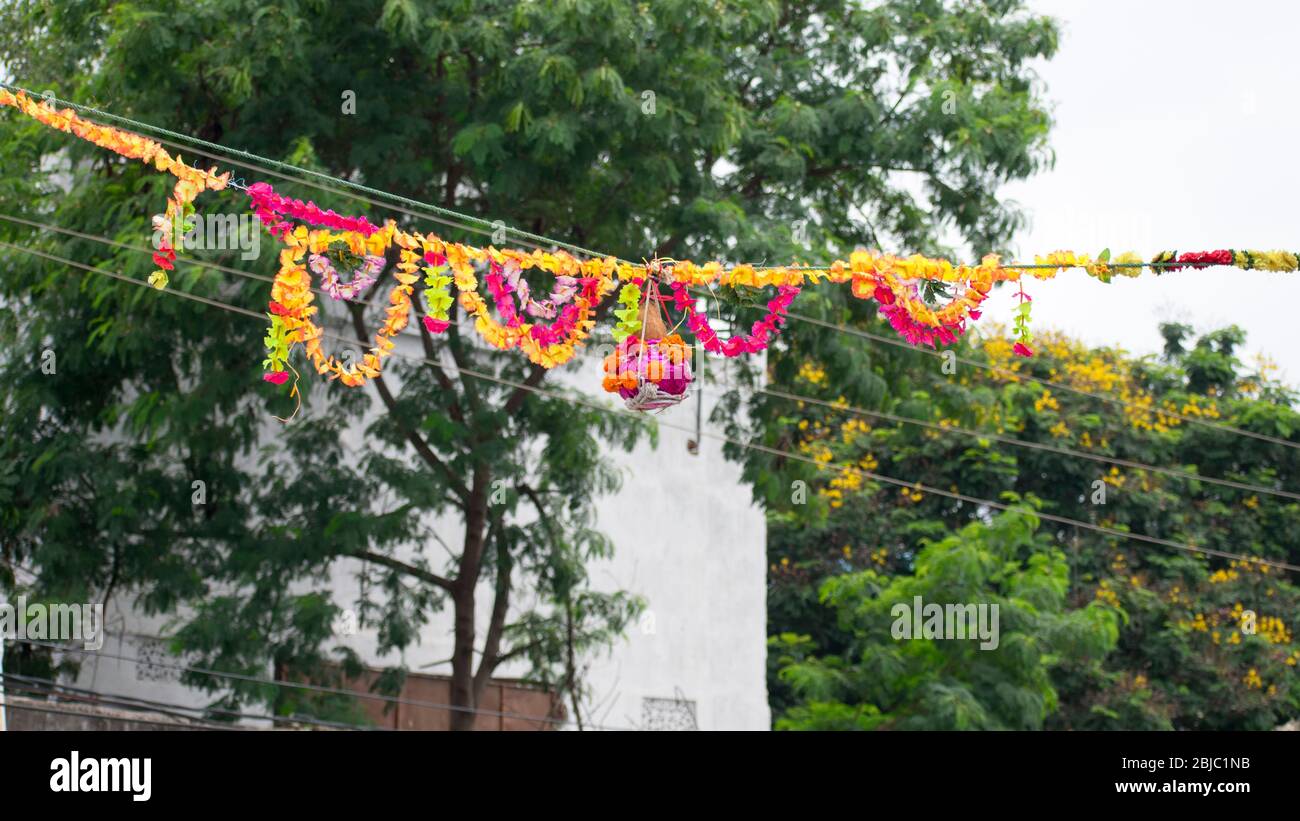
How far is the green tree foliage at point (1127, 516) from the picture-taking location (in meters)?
18.9

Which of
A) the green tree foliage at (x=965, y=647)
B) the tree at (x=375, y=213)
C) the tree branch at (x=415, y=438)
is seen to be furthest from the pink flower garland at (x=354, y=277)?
the green tree foliage at (x=965, y=647)

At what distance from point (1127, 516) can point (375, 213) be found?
12.6 m

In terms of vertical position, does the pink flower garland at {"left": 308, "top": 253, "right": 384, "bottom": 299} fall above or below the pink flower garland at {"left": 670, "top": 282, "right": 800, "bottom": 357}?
above

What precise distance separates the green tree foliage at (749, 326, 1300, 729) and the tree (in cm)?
556

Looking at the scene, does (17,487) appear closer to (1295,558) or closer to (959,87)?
(959,87)

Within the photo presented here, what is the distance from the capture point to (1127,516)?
20359mm

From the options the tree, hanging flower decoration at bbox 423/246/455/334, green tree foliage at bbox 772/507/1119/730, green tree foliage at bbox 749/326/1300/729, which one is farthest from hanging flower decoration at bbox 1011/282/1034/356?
green tree foliage at bbox 749/326/1300/729

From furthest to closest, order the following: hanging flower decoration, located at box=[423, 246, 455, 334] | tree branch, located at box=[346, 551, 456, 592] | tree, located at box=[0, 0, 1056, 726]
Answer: tree branch, located at box=[346, 551, 456, 592]
tree, located at box=[0, 0, 1056, 726]
hanging flower decoration, located at box=[423, 246, 455, 334]

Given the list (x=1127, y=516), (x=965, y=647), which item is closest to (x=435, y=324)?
(x=965, y=647)

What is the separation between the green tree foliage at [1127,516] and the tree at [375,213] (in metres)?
5.56

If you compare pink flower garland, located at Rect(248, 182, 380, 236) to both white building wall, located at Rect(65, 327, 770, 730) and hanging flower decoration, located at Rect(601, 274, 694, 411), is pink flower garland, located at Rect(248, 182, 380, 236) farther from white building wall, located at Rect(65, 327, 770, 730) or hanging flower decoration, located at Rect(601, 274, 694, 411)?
white building wall, located at Rect(65, 327, 770, 730)

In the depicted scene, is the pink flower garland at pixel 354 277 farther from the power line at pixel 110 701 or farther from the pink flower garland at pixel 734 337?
the power line at pixel 110 701

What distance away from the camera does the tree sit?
10.4 metres
